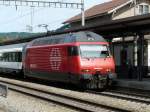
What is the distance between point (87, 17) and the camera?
5134cm

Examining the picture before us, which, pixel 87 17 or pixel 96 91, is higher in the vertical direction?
pixel 87 17

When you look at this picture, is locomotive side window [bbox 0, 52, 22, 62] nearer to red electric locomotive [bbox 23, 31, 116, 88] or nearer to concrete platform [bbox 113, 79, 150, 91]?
red electric locomotive [bbox 23, 31, 116, 88]

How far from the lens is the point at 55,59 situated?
25328 mm

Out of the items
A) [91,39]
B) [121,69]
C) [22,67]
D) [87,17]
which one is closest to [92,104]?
[91,39]

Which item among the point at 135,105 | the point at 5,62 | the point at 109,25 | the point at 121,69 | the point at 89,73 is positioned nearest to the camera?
the point at 135,105

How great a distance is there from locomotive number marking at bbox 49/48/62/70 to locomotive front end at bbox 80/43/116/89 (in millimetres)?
2229

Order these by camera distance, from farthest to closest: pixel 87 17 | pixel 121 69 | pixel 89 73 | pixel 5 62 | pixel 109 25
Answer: pixel 87 17, pixel 5 62, pixel 121 69, pixel 109 25, pixel 89 73

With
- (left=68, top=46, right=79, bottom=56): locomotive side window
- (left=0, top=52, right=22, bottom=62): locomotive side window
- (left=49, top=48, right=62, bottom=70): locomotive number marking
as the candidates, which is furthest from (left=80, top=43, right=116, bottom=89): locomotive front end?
(left=0, top=52, right=22, bottom=62): locomotive side window

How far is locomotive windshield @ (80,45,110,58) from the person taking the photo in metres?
22.8

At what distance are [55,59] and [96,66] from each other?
3.41 meters

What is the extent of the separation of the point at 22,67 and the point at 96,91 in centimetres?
1235

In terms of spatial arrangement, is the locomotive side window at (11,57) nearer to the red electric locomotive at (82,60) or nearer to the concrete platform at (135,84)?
the red electric locomotive at (82,60)

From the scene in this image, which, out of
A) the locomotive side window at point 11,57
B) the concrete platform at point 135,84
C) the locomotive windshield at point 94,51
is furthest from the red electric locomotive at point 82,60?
the locomotive side window at point 11,57

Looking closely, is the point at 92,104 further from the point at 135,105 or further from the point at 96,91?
the point at 96,91
